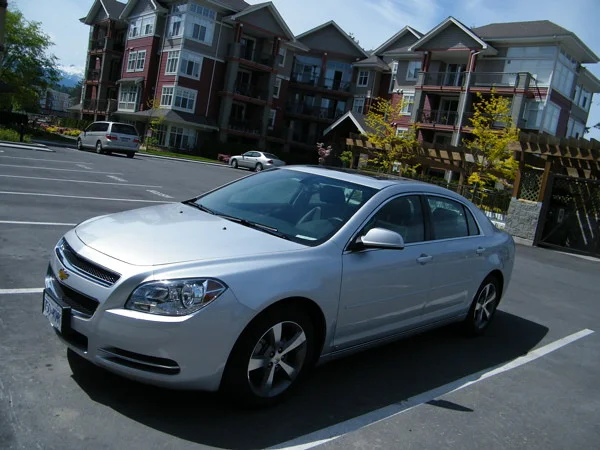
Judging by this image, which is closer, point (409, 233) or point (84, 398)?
point (84, 398)

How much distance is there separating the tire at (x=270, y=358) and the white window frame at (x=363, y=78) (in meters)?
52.7

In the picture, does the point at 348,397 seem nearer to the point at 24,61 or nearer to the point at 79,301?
the point at 79,301

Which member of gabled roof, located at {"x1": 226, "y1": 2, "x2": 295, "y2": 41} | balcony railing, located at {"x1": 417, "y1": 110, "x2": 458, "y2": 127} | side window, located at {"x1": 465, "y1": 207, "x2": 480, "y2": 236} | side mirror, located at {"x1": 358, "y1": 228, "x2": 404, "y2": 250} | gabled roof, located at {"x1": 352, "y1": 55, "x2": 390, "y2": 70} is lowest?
side mirror, located at {"x1": 358, "y1": 228, "x2": 404, "y2": 250}

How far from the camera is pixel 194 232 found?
3932 mm

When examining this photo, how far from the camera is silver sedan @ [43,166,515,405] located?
323 cm

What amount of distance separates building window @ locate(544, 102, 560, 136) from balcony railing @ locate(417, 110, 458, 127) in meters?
5.98

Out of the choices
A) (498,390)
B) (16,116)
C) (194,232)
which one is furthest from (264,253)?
(16,116)

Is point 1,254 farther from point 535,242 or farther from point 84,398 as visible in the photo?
point 535,242

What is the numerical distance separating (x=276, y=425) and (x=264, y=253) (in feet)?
3.59

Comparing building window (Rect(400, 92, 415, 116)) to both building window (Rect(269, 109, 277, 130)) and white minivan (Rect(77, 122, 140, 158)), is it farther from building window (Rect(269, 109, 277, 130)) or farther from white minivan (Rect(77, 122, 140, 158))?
white minivan (Rect(77, 122, 140, 158))

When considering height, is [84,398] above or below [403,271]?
below

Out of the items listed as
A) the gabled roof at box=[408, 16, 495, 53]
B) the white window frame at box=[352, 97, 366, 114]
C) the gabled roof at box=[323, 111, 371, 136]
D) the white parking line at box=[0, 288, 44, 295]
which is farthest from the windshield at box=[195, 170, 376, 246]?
the white window frame at box=[352, 97, 366, 114]

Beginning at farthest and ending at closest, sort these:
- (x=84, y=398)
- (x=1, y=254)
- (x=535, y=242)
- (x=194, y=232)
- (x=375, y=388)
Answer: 1. (x=535, y=242)
2. (x=1, y=254)
3. (x=375, y=388)
4. (x=194, y=232)
5. (x=84, y=398)

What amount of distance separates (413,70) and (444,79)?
450cm
